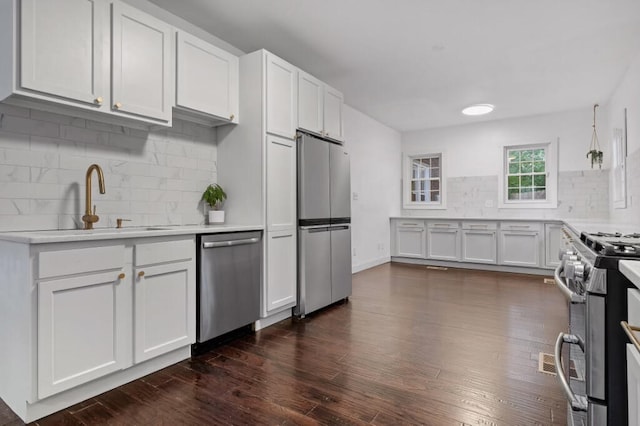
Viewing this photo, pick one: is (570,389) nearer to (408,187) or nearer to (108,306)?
(108,306)

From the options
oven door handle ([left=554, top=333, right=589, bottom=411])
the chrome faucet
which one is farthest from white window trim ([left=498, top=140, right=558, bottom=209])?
the chrome faucet

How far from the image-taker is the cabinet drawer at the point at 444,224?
19.6ft

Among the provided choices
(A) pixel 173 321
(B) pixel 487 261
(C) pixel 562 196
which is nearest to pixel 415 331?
(A) pixel 173 321

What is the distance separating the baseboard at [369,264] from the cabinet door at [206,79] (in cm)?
321

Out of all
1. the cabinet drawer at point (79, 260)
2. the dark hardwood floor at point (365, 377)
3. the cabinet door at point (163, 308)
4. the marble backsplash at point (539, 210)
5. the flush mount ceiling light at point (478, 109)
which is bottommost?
the dark hardwood floor at point (365, 377)

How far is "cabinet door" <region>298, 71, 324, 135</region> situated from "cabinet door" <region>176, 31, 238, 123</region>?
0.62 m

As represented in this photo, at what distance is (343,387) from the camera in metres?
2.02

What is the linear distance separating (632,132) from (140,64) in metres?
4.56

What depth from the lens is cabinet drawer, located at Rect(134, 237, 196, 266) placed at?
2.10 m

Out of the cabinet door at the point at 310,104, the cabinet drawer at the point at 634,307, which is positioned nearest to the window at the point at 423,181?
the cabinet door at the point at 310,104

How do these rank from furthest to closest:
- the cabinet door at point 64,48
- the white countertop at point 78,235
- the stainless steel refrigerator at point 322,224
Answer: the stainless steel refrigerator at point 322,224 → the cabinet door at point 64,48 → the white countertop at point 78,235

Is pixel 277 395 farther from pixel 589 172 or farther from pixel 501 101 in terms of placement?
pixel 589 172

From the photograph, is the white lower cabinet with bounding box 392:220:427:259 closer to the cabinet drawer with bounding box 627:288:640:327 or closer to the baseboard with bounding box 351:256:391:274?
the baseboard with bounding box 351:256:391:274

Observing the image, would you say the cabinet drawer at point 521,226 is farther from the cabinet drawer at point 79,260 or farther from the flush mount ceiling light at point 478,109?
the cabinet drawer at point 79,260
